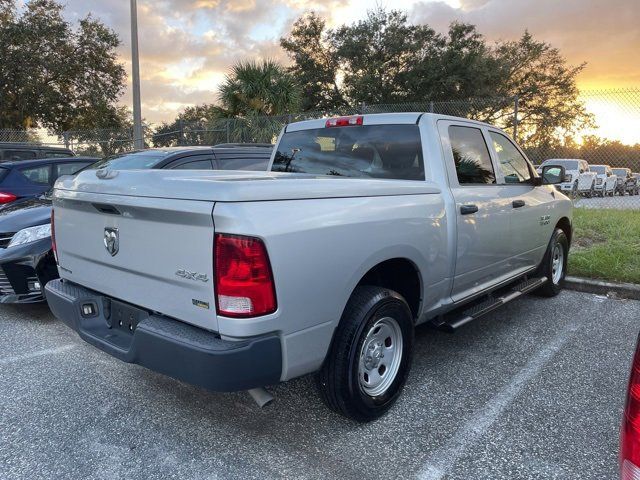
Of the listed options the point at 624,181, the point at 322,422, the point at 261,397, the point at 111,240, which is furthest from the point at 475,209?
the point at 624,181

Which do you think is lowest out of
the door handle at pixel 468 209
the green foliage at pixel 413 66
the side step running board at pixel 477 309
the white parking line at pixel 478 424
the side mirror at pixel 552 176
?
the white parking line at pixel 478 424

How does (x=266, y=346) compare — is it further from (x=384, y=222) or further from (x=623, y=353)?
(x=623, y=353)

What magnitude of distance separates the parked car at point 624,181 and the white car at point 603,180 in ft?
7.67

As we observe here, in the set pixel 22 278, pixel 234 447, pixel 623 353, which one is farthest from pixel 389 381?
pixel 22 278

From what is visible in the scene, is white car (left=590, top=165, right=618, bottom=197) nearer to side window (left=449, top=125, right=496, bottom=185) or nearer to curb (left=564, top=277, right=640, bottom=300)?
curb (left=564, top=277, right=640, bottom=300)

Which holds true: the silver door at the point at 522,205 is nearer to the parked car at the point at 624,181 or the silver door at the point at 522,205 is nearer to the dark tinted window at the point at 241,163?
the dark tinted window at the point at 241,163

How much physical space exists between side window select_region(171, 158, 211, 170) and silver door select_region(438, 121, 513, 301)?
296 cm

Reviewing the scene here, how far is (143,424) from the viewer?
112 inches

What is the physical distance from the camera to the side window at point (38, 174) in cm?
688

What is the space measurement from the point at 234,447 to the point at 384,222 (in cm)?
152

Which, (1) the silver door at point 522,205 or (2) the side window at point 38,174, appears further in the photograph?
(2) the side window at point 38,174

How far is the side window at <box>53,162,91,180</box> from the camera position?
23.6ft

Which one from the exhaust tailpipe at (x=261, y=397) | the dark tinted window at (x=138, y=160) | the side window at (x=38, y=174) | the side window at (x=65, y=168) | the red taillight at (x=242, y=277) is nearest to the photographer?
the red taillight at (x=242, y=277)

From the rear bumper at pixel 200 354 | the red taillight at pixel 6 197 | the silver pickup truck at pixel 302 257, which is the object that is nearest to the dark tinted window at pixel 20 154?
the red taillight at pixel 6 197
